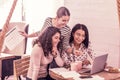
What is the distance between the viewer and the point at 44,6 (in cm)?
470

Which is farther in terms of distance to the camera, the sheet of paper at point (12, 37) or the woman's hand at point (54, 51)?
the sheet of paper at point (12, 37)

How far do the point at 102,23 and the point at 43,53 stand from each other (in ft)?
4.56

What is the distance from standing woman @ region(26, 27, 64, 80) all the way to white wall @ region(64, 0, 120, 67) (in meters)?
1.16

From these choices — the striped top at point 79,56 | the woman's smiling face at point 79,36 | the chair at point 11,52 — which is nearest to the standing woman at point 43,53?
the striped top at point 79,56

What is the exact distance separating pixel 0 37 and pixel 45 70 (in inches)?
59.4

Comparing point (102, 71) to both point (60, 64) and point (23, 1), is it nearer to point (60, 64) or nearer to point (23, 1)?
point (60, 64)

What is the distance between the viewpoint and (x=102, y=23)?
3588 mm

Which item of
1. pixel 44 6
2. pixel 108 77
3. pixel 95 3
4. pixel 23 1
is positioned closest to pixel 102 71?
pixel 108 77

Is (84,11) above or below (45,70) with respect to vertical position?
above

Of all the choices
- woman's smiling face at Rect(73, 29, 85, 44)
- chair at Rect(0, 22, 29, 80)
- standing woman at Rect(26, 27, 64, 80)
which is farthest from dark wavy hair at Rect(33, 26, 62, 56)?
chair at Rect(0, 22, 29, 80)

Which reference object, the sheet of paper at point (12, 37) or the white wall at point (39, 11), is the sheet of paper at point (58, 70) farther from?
the white wall at point (39, 11)

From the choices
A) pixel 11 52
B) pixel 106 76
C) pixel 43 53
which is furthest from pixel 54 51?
pixel 11 52

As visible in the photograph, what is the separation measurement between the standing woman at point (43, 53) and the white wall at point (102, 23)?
1.16 m

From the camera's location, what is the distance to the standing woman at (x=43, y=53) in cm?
Answer: 244
